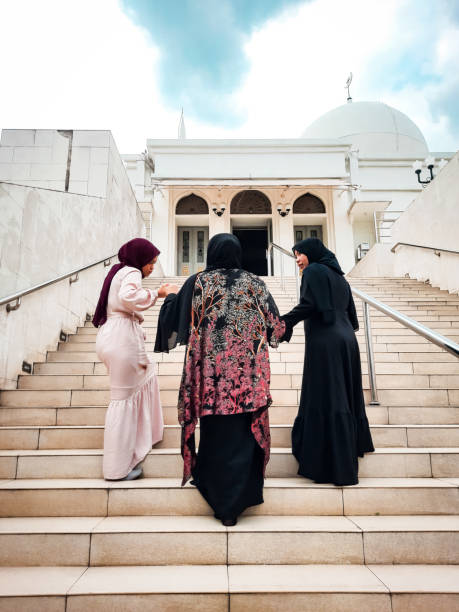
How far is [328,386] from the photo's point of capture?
2494 mm

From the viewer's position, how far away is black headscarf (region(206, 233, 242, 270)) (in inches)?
91.6

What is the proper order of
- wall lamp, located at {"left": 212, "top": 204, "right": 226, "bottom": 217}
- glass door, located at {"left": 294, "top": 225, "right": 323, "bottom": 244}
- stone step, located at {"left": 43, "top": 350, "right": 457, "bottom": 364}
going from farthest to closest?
glass door, located at {"left": 294, "top": 225, "right": 323, "bottom": 244} < wall lamp, located at {"left": 212, "top": 204, "right": 226, "bottom": 217} < stone step, located at {"left": 43, "top": 350, "right": 457, "bottom": 364}

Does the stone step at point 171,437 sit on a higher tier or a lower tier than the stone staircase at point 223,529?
higher

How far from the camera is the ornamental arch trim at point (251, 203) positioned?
13742mm

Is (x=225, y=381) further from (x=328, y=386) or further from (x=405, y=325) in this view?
(x=405, y=325)

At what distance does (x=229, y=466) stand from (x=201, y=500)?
0.34 meters

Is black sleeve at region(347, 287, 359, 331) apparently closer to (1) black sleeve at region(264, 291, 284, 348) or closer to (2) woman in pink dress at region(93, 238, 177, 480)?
(1) black sleeve at region(264, 291, 284, 348)

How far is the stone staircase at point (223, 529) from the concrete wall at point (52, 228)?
109 centimetres

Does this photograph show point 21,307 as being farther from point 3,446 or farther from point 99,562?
point 99,562

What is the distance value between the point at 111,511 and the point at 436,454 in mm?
2039

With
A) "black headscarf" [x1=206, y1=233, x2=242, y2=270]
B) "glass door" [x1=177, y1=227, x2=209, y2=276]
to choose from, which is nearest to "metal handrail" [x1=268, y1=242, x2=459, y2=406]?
"black headscarf" [x1=206, y1=233, x2=242, y2=270]

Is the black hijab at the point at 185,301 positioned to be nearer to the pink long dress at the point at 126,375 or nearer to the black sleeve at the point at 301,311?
the pink long dress at the point at 126,375

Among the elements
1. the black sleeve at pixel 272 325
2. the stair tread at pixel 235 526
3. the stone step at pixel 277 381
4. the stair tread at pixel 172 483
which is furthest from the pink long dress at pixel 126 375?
the stone step at pixel 277 381

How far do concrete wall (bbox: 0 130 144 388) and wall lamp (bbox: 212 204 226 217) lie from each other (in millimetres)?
5728
